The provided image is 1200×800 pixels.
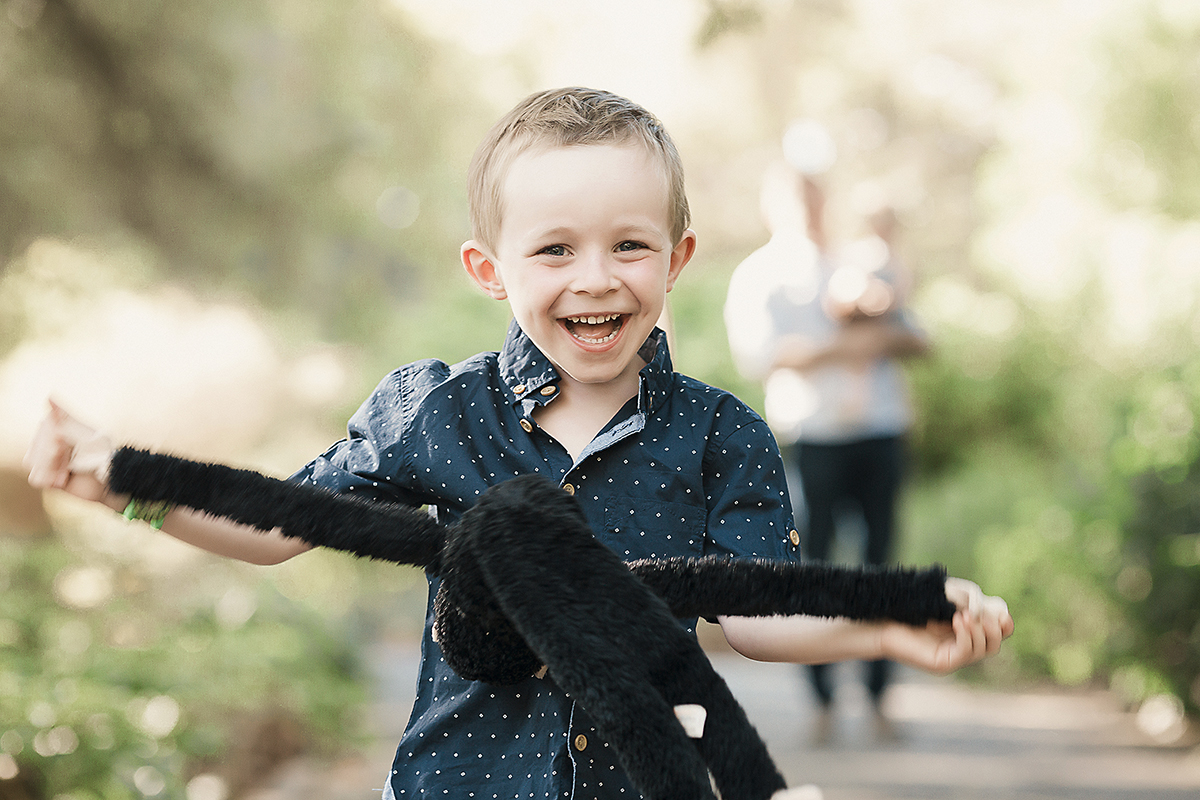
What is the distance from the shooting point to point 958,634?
1169 millimetres

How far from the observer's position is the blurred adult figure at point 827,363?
12.9ft

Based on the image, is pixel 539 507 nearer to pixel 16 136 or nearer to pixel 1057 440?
pixel 16 136

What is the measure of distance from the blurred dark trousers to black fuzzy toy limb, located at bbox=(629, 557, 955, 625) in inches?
111

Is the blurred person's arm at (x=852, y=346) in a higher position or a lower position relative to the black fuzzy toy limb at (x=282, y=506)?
higher

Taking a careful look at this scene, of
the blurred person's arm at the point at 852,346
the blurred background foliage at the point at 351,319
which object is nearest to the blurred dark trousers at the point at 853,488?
the blurred person's arm at the point at 852,346

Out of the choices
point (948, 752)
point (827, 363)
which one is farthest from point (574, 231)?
point (948, 752)

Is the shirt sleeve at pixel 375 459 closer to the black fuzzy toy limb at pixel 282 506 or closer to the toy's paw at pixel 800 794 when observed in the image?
the black fuzzy toy limb at pixel 282 506

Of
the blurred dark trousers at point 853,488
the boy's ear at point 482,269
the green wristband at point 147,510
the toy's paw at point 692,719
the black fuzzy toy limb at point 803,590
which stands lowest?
the toy's paw at point 692,719

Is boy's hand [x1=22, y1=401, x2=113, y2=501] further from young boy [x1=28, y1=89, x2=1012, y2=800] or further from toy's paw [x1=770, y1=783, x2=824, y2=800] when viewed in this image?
toy's paw [x1=770, y1=783, x2=824, y2=800]

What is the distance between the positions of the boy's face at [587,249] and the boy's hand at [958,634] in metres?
0.47

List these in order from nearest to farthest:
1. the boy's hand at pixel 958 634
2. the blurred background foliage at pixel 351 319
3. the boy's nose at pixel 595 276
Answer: the boy's hand at pixel 958 634 → the boy's nose at pixel 595 276 → the blurred background foliage at pixel 351 319

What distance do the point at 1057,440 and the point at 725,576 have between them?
6.59 m

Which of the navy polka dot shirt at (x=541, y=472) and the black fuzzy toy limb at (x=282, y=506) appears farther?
the navy polka dot shirt at (x=541, y=472)

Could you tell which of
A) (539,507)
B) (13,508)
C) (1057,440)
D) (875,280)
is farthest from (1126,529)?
(13,508)
